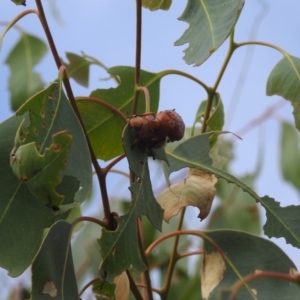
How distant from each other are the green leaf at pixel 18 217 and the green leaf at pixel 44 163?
0.30 ft

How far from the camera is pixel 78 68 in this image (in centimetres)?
123

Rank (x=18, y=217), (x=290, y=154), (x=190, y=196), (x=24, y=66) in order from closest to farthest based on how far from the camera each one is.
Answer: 1. (x=18, y=217)
2. (x=190, y=196)
3. (x=24, y=66)
4. (x=290, y=154)

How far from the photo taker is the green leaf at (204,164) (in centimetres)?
85

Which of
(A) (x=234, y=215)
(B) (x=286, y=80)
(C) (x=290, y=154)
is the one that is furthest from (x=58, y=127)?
(C) (x=290, y=154)

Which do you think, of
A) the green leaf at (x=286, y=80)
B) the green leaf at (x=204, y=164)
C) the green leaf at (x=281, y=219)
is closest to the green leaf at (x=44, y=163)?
the green leaf at (x=204, y=164)

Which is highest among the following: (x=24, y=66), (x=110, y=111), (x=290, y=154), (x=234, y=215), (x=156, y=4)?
(x=156, y=4)

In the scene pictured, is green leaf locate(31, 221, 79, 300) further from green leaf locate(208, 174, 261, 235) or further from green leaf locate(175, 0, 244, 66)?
green leaf locate(208, 174, 261, 235)

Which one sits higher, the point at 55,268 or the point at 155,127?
the point at 155,127

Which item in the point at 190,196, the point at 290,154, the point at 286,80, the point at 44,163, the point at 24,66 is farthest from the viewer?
the point at 290,154

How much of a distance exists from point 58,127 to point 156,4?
0.86 ft

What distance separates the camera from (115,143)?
0.98m

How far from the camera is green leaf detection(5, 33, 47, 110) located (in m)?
1.57

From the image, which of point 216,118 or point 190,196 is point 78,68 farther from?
point 190,196

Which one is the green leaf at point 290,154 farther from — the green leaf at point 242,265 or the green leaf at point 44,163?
the green leaf at point 44,163
